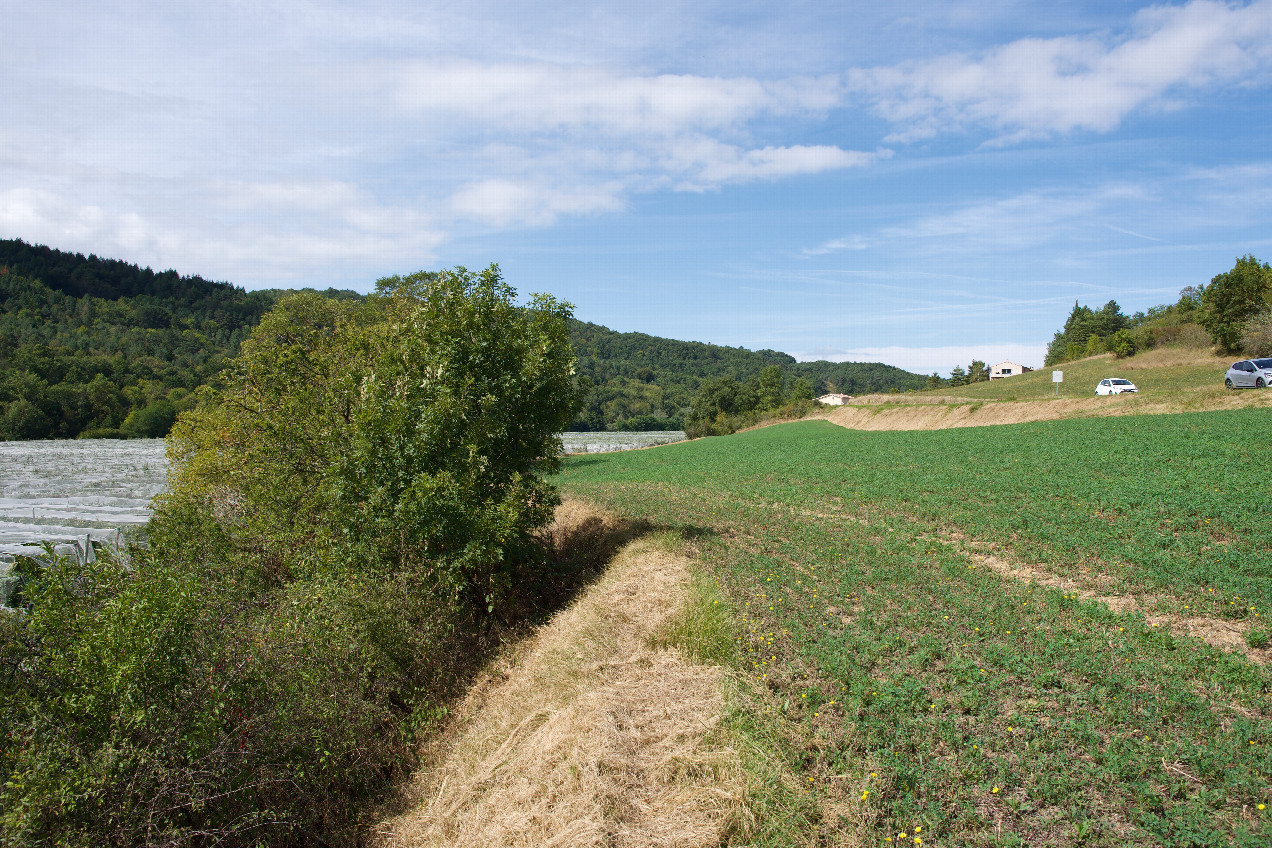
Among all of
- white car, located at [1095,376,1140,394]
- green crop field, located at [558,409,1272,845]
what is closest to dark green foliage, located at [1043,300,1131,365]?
white car, located at [1095,376,1140,394]

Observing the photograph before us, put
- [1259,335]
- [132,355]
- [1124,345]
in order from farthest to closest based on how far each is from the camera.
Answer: [132,355], [1124,345], [1259,335]

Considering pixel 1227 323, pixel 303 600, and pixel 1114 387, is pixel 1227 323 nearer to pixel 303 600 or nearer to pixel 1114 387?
pixel 1114 387

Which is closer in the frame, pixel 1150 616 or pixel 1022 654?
pixel 1022 654

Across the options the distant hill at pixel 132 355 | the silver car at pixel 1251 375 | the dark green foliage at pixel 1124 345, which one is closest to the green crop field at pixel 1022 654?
the silver car at pixel 1251 375

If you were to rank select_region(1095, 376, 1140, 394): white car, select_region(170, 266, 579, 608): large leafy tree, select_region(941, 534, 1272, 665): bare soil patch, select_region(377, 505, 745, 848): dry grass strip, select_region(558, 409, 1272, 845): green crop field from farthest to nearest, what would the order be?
1. select_region(1095, 376, 1140, 394): white car
2. select_region(170, 266, 579, 608): large leafy tree
3. select_region(941, 534, 1272, 665): bare soil patch
4. select_region(377, 505, 745, 848): dry grass strip
5. select_region(558, 409, 1272, 845): green crop field

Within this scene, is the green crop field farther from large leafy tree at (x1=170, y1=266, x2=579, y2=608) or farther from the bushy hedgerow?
the bushy hedgerow

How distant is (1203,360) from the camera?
2028 inches

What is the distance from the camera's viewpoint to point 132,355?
87.2 meters

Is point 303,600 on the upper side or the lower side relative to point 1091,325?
lower

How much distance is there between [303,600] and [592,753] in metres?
7.61

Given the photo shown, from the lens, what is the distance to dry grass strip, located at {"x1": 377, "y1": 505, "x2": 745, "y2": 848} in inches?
253

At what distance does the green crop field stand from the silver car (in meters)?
14.1

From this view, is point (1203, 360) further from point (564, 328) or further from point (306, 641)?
point (306, 641)

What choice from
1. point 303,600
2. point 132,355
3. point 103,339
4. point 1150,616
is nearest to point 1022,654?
point 1150,616
